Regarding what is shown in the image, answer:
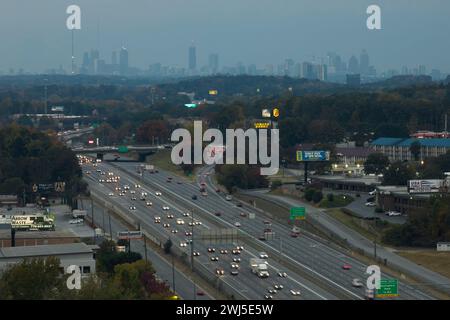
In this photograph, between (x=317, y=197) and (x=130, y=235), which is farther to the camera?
(x=317, y=197)

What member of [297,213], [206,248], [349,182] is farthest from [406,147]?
[206,248]

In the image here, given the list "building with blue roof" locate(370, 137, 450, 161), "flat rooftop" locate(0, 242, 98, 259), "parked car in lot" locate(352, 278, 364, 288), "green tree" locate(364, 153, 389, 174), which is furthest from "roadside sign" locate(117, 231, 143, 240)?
"building with blue roof" locate(370, 137, 450, 161)

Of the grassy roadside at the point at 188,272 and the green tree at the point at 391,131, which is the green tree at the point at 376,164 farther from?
the grassy roadside at the point at 188,272

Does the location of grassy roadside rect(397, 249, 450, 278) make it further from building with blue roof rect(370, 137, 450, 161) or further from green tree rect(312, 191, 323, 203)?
building with blue roof rect(370, 137, 450, 161)

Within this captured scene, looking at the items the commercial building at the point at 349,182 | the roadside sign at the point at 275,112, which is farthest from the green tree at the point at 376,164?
the roadside sign at the point at 275,112

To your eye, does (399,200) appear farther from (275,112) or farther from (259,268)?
(275,112)
